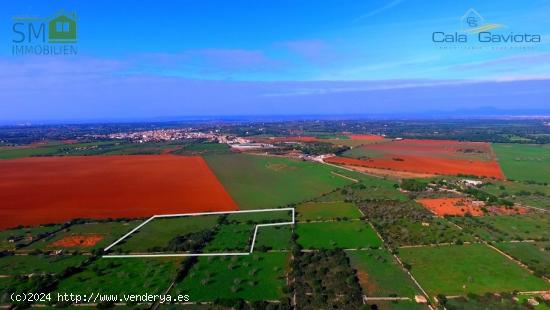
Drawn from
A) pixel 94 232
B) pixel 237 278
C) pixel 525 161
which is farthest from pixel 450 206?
pixel 525 161

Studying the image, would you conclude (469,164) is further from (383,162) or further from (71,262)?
(71,262)

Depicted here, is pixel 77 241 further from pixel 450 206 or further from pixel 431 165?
pixel 431 165

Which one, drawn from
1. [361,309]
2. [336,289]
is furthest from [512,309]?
[336,289]

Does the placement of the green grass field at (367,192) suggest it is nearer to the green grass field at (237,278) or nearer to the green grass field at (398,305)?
the green grass field at (237,278)

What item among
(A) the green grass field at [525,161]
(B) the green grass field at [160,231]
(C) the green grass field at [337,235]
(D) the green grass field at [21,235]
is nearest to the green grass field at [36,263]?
(D) the green grass field at [21,235]

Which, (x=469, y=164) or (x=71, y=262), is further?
(x=469, y=164)
